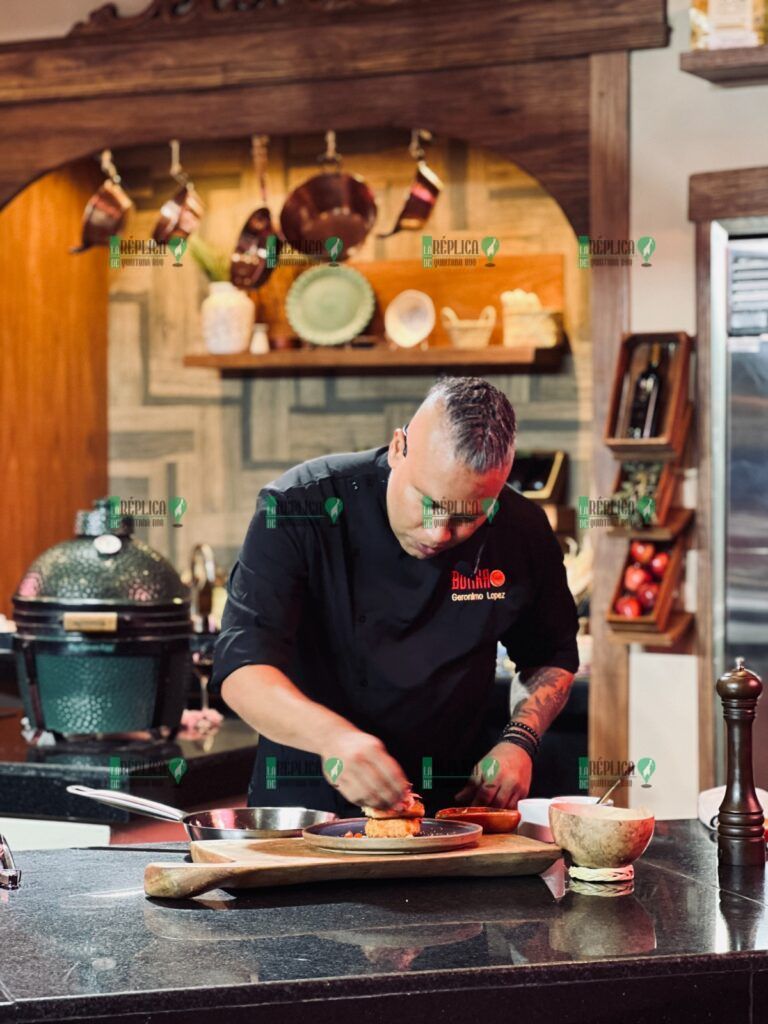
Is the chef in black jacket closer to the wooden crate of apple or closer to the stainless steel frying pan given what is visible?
the stainless steel frying pan

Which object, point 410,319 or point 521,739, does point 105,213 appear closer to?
point 410,319

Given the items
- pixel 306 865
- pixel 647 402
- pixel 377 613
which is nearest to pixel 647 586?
pixel 647 402

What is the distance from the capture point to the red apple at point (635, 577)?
414 centimetres

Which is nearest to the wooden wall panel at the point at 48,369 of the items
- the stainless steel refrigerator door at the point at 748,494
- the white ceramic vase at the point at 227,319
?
the white ceramic vase at the point at 227,319

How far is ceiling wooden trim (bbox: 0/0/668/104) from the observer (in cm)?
439

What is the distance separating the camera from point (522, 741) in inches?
94.7

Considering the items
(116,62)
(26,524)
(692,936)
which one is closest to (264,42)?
(116,62)

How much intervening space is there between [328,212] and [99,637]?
2429 millimetres

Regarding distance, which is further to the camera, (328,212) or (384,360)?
(384,360)

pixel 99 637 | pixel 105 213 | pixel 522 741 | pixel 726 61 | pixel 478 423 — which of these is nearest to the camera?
pixel 478 423

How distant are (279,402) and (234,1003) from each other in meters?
4.60

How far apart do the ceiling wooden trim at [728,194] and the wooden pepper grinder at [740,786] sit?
247 centimetres

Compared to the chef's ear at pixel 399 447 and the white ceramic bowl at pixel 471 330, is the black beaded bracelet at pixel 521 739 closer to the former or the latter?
the chef's ear at pixel 399 447

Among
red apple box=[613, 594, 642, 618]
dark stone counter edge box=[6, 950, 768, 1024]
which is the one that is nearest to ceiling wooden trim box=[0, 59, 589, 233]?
red apple box=[613, 594, 642, 618]
